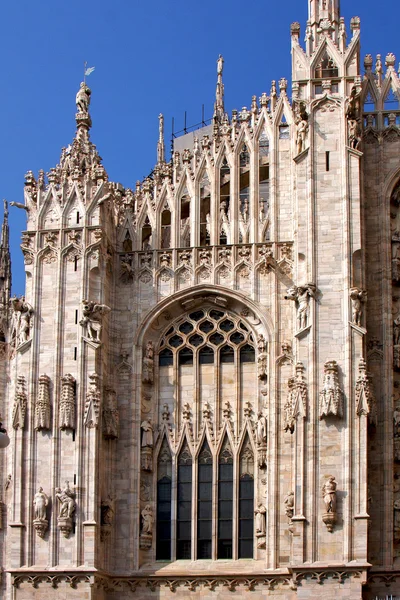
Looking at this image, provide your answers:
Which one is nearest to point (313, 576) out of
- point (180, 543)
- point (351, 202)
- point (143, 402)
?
point (180, 543)

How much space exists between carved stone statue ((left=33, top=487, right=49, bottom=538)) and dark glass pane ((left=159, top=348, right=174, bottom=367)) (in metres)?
4.70

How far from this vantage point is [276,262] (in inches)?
→ 1400

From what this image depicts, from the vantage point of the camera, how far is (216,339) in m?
36.1

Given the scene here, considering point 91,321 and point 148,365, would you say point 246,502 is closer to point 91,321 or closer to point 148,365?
point 148,365

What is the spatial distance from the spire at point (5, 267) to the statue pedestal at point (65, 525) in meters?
8.08

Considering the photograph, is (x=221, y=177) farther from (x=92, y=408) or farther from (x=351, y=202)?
(x=92, y=408)

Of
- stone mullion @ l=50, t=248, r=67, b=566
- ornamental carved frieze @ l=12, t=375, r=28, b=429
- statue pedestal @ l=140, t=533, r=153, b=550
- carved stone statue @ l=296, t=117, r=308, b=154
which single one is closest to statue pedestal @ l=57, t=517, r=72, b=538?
stone mullion @ l=50, t=248, r=67, b=566

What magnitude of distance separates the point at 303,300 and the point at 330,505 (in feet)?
16.2

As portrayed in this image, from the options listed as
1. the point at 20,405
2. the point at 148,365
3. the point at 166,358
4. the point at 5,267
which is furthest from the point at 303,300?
the point at 5,267

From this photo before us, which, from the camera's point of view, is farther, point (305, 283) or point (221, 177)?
point (221, 177)

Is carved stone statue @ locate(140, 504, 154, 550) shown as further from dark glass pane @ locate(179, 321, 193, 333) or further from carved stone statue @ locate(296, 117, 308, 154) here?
carved stone statue @ locate(296, 117, 308, 154)

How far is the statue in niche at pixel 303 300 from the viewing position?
33938 mm

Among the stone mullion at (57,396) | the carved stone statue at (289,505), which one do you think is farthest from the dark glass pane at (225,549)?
the stone mullion at (57,396)

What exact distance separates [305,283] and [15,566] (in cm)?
946
